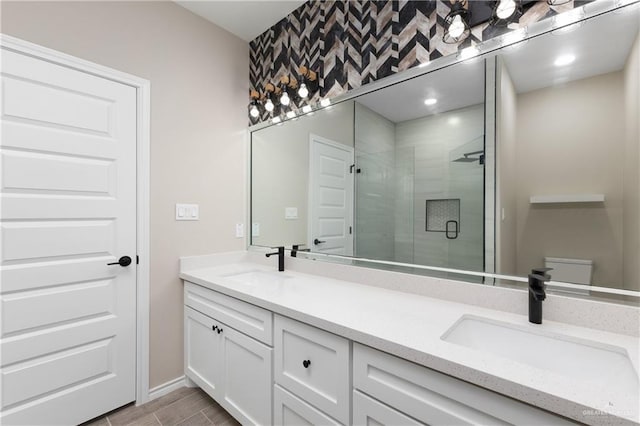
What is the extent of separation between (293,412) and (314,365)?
29 centimetres

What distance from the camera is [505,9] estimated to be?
3.93 feet

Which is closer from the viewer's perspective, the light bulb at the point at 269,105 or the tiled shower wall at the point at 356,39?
the tiled shower wall at the point at 356,39

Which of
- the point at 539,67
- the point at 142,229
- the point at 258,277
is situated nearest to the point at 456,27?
the point at 539,67

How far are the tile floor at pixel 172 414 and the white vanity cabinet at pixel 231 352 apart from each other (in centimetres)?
13

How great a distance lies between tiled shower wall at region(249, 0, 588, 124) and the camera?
1438 millimetres

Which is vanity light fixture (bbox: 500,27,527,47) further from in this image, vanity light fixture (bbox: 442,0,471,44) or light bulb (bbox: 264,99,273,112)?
light bulb (bbox: 264,99,273,112)

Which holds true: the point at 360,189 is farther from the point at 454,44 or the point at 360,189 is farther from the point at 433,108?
the point at 454,44

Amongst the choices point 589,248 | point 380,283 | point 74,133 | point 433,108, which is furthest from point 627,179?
point 74,133

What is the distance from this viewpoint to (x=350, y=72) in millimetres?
1838

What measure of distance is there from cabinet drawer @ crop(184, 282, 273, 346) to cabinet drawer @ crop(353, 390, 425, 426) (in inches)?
20.3

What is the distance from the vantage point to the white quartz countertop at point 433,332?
665 mm

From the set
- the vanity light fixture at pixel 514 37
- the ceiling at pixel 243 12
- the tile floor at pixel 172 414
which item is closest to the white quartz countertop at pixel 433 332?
the tile floor at pixel 172 414

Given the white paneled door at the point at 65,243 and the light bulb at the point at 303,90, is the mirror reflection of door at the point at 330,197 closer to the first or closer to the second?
the light bulb at the point at 303,90

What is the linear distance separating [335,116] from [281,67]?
732 millimetres
